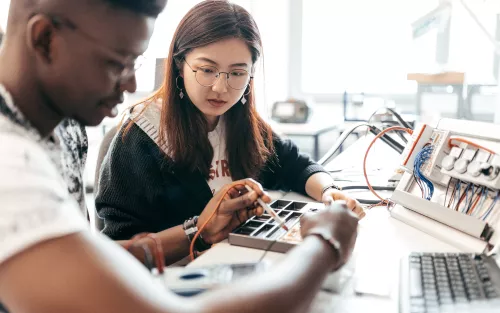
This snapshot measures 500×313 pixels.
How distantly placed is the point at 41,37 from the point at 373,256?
707 mm

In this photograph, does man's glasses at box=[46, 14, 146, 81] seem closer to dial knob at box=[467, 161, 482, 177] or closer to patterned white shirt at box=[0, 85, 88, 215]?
patterned white shirt at box=[0, 85, 88, 215]

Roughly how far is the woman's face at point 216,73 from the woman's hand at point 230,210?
33cm

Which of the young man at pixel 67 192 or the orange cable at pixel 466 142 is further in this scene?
the orange cable at pixel 466 142

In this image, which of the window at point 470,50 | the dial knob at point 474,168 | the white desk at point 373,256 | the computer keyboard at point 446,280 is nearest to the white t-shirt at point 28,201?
the white desk at point 373,256

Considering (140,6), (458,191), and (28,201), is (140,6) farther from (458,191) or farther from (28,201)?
(458,191)

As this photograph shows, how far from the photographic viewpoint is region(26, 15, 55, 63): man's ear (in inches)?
20.5

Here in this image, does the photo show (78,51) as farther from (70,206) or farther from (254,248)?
(254,248)

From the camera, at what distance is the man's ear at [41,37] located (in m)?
0.52

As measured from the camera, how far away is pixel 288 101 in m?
3.03

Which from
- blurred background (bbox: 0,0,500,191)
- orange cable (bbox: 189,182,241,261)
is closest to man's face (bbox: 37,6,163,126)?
orange cable (bbox: 189,182,241,261)

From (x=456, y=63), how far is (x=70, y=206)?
116 inches

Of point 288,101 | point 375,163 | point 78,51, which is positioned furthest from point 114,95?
point 288,101

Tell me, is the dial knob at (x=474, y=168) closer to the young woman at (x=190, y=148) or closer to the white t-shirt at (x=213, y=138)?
the young woman at (x=190, y=148)

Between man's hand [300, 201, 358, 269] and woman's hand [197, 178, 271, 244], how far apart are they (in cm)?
24
